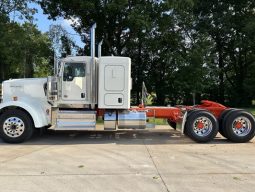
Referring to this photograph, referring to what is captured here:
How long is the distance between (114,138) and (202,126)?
9.78 ft

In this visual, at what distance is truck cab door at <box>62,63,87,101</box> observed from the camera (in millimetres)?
15359

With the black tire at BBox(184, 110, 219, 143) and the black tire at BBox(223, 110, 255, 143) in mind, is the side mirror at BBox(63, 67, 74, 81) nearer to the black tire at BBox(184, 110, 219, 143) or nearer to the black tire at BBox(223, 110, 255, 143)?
the black tire at BBox(184, 110, 219, 143)

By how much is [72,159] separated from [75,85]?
4.46 meters

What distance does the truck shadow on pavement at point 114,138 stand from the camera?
48.9 ft

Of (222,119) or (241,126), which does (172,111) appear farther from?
(241,126)

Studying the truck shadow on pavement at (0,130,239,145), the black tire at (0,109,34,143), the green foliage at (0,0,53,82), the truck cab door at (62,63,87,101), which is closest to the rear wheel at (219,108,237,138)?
the truck shadow on pavement at (0,130,239,145)

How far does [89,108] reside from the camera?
15523mm

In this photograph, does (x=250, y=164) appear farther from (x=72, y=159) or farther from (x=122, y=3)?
(x=122, y=3)

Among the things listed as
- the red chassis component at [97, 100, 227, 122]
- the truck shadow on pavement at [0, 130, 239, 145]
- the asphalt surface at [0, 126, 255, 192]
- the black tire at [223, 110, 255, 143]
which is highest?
the red chassis component at [97, 100, 227, 122]

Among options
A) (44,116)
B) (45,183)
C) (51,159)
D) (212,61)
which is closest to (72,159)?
(51,159)

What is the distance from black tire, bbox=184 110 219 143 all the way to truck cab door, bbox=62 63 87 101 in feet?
11.3

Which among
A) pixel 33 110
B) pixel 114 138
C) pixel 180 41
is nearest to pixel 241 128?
pixel 114 138

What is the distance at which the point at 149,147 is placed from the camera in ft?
44.7

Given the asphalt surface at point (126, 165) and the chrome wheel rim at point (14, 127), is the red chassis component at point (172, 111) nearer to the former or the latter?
the asphalt surface at point (126, 165)
